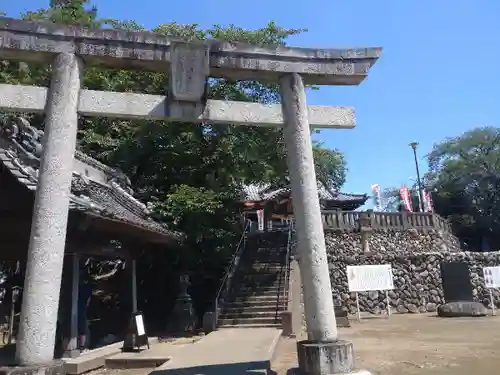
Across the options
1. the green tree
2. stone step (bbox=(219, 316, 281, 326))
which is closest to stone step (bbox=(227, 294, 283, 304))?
stone step (bbox=(219, 316, 281, 326))

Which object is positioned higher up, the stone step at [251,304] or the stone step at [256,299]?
the stone step at [256,299]

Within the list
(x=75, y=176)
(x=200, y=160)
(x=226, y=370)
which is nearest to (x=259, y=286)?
(x=200, y=160)

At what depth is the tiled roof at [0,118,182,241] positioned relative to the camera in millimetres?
8008

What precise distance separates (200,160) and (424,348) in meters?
11.2

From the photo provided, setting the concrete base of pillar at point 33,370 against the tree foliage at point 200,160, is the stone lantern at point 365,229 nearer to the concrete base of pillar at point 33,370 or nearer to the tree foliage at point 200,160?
the tree foliage at point 200,160

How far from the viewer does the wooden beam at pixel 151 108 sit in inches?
256

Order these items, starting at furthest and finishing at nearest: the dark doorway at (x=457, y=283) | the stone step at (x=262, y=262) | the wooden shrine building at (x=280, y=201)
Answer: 1. the wooden shrine building at (x=280, y=201)
2. the stone step at (x=262, y=262)
3. the dark doorway at (x=457, y=283)

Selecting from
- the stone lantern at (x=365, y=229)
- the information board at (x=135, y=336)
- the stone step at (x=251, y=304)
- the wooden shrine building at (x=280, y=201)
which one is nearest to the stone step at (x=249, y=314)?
the stone step at (x=251, y=304)

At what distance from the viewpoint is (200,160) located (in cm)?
1781

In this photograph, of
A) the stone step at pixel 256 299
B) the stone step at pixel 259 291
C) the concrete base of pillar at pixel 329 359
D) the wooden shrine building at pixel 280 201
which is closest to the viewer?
the concrete base of pillar at pixel 329 359

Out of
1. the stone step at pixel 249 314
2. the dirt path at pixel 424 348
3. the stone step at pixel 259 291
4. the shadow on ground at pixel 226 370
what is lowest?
the dirt path at pixel 424 348

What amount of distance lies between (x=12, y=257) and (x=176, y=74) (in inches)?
232

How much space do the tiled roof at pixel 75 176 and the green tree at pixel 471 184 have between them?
1138 inches

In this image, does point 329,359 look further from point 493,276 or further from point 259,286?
point 493,276
